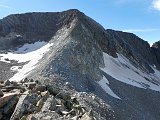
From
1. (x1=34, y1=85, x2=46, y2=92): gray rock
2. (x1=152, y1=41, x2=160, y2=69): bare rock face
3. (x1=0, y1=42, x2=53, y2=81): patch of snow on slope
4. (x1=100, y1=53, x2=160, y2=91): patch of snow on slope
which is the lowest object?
(x1=34, y1=85, x2=46, y2=92): gray rock

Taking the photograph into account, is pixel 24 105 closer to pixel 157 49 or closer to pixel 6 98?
pixel 6 98

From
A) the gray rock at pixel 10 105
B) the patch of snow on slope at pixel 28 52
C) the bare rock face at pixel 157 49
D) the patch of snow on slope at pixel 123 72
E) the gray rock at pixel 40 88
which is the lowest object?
the gray rock at pixel 10 105

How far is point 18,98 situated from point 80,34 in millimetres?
53129

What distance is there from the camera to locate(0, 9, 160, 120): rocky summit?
24.9 metres

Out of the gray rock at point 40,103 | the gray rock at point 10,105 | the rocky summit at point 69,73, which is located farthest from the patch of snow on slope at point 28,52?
the gray rock at point 40,103

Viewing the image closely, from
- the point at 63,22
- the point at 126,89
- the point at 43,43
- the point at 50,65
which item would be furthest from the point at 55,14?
the point at 50,65

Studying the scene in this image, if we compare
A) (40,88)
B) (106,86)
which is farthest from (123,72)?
(40,88)

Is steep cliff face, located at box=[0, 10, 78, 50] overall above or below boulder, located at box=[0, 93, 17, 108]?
above

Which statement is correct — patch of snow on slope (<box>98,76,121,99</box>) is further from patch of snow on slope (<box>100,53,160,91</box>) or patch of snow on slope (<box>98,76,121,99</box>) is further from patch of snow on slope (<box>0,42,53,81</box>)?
patch of snow on slope (<box>0,42,53,81</box>)

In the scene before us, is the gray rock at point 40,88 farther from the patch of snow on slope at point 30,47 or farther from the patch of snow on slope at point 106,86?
the patch of snow on slope at point 30,47

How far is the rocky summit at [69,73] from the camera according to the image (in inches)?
981

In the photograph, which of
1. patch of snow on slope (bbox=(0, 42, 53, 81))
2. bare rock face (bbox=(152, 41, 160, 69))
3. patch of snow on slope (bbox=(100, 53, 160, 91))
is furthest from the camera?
bare rock face (bbox=(152, 41, 160, 69))

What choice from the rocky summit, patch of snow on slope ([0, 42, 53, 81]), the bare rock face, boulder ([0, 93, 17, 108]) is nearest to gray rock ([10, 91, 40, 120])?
the rocky summit

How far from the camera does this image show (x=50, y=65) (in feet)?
182
